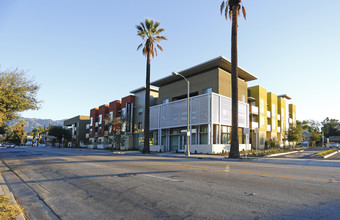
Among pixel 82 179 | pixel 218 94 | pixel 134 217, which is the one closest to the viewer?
pixel 134 217

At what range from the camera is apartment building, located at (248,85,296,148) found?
138ft

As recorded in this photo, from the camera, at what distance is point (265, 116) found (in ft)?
152

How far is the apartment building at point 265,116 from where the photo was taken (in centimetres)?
4219

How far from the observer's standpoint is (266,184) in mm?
7090

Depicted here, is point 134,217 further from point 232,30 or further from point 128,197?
point 232,30

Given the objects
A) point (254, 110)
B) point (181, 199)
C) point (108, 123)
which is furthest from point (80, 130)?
point (181, 199)

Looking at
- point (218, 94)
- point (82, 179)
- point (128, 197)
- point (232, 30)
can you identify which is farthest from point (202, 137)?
point (128, 197)

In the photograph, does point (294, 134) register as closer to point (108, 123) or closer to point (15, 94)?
point (108, 123)

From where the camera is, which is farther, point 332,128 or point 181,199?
point 332,128

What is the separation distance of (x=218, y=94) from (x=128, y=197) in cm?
2712

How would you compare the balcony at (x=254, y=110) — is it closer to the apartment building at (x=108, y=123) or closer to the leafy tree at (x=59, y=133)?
the apartment building at (x=108, y=123)

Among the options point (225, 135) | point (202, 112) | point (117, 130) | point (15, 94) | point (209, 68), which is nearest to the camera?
point (15, 94)

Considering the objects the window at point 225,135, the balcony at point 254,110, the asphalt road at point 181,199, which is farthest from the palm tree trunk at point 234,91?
the balcony at point 254,110

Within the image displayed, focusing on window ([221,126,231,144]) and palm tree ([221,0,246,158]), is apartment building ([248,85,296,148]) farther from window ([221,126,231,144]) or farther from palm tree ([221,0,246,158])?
palm tree ([221,0,246,158])
